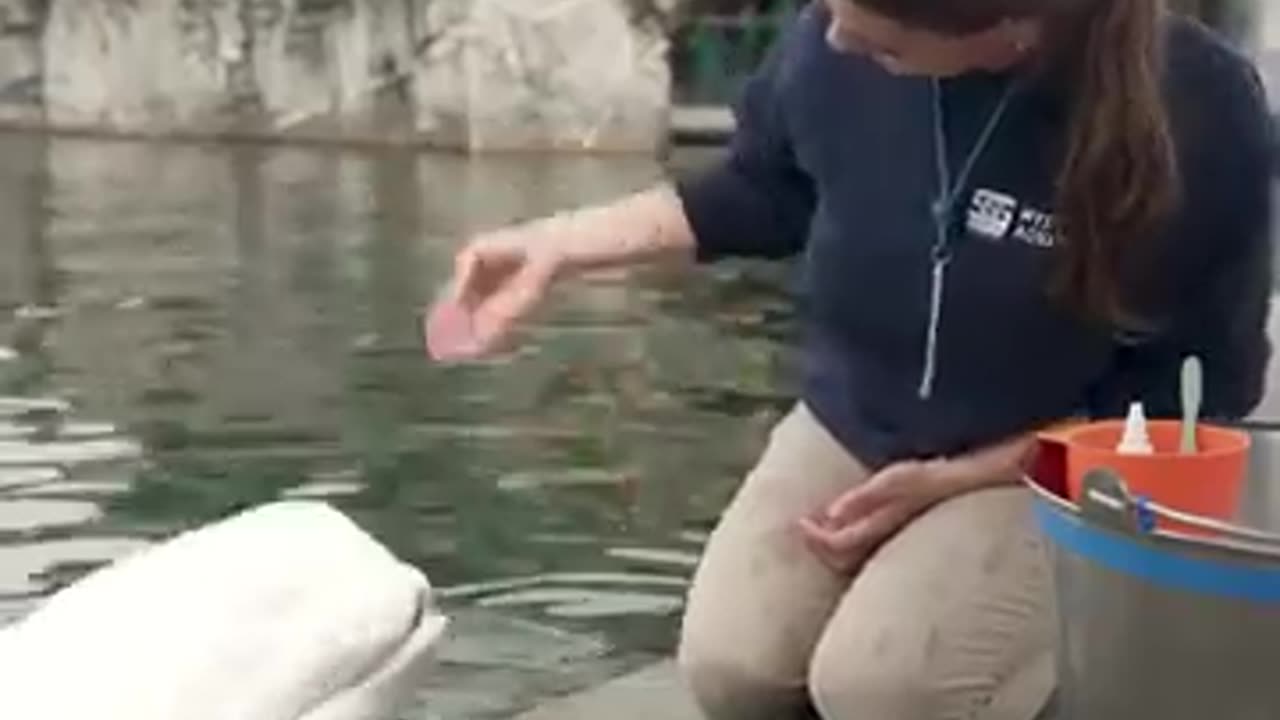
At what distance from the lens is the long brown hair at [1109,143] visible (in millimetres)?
1874

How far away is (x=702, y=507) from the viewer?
3.85 metres

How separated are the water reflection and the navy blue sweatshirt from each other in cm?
75

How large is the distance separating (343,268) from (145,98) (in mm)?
6161

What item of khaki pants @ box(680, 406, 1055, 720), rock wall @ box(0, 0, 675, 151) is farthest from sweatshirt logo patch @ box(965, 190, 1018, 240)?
rock wall @ box(0, 0, 675, 151)

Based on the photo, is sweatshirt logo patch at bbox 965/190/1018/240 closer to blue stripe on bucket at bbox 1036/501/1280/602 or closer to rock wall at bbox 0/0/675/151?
blue stripe on bucket at bbox 1036/501/1280/602

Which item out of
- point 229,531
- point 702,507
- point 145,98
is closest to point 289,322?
point 702,507

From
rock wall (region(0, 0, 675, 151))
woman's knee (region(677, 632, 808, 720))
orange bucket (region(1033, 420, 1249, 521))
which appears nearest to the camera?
orange bucket (region(1033, 420, 1249, 521))

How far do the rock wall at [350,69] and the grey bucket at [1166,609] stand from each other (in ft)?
34.3

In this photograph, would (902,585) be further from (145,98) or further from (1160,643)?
(145,98)

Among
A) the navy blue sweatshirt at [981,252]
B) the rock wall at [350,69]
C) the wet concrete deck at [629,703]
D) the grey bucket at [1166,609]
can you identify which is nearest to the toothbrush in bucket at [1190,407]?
the grey bucket at [1166,609]

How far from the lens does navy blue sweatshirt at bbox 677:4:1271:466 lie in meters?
1.93

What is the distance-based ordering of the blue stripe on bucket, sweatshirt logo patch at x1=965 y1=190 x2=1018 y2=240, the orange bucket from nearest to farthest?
the blue stripe on bucket < the orange bucket < sweatshirt logo patch at x1=965 y1=190 x2=1018 y2=240

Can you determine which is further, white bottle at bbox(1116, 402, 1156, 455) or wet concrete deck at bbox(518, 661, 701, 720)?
wet concrete deck at bbox(518, 661, 701, 720)

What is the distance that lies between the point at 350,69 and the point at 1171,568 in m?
11.7
